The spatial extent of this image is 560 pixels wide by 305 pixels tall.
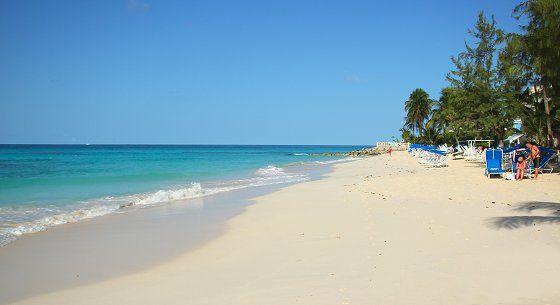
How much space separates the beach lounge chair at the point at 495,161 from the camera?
16.3 m

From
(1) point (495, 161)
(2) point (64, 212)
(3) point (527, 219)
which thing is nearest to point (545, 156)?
(1) point (495, 161)

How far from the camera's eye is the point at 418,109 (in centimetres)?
6944

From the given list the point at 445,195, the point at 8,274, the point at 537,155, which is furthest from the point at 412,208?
the point at 537,155

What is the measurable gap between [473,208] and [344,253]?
484 cm

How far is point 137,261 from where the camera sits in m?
6.59

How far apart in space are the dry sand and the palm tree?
202ft

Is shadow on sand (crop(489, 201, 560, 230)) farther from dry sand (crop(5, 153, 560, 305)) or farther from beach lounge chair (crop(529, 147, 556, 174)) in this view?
beach lounge chair (crop(529, 147, 556, 174))

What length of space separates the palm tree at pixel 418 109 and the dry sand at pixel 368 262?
61.5 m

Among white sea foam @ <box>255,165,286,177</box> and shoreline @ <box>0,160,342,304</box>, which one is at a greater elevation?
shoreline @ <box>0,160,342,304</box>

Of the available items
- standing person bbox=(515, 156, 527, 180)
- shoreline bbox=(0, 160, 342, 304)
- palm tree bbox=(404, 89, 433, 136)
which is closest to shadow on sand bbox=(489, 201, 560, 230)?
shoreline bbox=(0, 160, 342, 304)

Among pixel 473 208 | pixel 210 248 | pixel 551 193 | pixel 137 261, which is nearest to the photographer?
pixel 137 261

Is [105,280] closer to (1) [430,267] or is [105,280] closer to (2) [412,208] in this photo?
(1) [430,267]

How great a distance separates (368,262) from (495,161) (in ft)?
41.8

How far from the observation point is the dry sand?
458 cm
